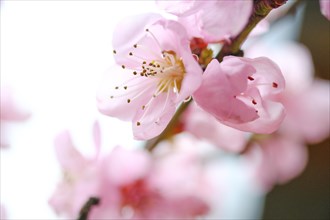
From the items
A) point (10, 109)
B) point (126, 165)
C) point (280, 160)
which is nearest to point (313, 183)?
point (280, 160)

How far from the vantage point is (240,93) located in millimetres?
568

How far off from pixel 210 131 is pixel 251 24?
44 cm

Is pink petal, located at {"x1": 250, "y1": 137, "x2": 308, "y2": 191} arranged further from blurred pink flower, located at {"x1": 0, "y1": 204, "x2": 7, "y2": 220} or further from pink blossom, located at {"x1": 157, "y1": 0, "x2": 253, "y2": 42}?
pink blossom, located at {"x1": 157, "y1": 0, "x2": 253, "y2": 42}

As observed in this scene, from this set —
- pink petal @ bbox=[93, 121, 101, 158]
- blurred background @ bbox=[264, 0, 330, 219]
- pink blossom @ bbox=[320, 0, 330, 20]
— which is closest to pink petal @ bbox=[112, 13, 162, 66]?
pink blossom @ bbox=[320, 0, 330, 20]

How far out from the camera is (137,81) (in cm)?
66

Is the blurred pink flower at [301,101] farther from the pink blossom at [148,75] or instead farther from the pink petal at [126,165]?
the pink blossom at [148,75]

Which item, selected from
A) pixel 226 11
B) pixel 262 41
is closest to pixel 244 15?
pixel 226 11

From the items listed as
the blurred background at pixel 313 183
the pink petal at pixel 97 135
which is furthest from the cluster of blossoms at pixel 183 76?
the blurred background at pixel 313 183

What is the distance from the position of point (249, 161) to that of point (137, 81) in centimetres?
68

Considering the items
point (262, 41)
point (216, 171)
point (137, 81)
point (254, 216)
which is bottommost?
point (254, 216)

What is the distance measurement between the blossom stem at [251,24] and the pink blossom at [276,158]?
0.65 meters

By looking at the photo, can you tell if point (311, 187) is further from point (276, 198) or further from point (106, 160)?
point (106, 160)

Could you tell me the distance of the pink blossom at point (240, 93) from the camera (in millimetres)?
540

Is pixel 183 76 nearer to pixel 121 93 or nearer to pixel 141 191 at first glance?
pixel 121 93
